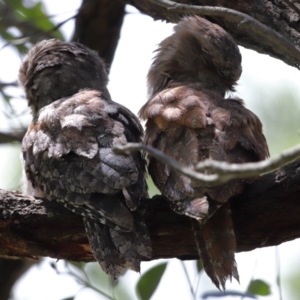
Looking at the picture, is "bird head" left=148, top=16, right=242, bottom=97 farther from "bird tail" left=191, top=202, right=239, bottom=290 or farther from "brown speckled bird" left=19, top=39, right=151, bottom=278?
"bird tail" left=191, top=202, right=239, bottom=290

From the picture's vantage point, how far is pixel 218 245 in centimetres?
348

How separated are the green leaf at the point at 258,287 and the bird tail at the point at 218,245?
3.27ft

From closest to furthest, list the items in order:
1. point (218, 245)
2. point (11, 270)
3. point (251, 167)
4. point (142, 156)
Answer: point (251, 167), point (218, 245), point (142, 156), point (11, 270)

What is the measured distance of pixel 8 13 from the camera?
6234 mm

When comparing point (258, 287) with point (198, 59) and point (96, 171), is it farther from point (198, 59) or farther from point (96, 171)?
point (198, 59)

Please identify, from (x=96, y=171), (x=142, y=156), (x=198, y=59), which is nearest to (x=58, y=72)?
(x=198, y=59)

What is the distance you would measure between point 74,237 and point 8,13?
311cm

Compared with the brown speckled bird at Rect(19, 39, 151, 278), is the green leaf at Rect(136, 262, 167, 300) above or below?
below

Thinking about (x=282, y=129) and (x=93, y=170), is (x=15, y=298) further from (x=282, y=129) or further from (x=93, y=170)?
(x=282, y=129)

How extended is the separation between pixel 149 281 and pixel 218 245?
4.08ft

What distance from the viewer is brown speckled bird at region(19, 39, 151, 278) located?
359cm

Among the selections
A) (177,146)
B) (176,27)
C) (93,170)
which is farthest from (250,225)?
(176,27)

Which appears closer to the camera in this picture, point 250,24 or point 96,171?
point 250,24

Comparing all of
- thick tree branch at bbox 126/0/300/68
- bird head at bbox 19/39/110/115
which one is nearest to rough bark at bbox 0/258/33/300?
bird head at bbox 19/39/110/115
